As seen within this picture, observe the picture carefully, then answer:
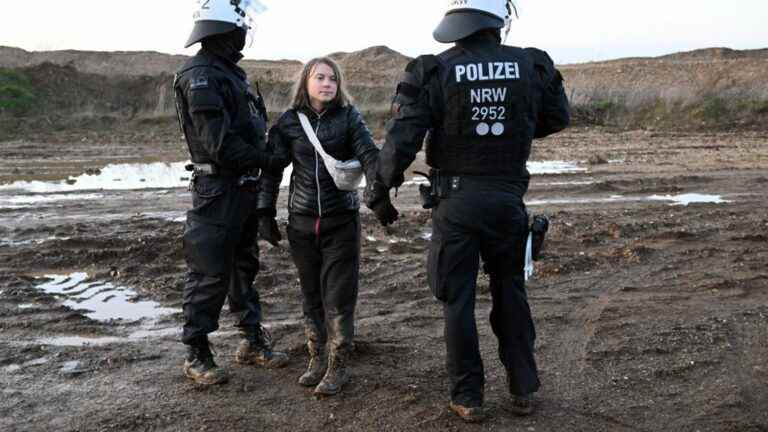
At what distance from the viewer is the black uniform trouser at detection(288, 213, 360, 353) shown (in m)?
4.91

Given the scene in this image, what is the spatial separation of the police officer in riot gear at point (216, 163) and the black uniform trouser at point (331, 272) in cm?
27

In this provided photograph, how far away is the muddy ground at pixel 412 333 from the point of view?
4.68 metres

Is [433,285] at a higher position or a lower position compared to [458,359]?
higher

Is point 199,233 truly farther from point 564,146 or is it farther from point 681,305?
point 564,146

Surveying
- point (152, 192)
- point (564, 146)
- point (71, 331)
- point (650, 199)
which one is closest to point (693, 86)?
point (564, 146)

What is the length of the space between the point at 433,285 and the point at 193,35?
6.94 feet

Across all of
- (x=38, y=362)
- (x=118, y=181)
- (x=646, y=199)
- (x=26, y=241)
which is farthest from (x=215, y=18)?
(x=118, y=181)

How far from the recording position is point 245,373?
536 cm

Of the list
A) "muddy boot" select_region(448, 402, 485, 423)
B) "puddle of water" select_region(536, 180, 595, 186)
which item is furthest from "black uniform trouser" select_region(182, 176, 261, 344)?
"puddle of water" select_region(536, 180, 595, 186)

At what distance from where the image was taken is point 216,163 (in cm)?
493

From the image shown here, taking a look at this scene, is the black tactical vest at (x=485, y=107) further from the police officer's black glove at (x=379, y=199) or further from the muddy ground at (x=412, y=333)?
the muddy ground at (x=412, y=333)

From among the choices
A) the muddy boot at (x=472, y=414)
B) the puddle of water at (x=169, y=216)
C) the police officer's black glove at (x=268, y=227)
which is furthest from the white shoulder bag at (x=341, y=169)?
the puddle of water at (x=169, y=216)

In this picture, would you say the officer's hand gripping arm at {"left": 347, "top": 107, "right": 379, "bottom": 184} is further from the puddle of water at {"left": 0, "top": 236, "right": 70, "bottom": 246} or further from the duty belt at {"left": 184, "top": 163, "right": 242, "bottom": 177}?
the puddle of water at {"left": 0, "top": 236, "right": 70, "bottom": 246}

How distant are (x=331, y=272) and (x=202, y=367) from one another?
1051 millimetres
